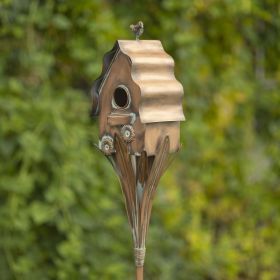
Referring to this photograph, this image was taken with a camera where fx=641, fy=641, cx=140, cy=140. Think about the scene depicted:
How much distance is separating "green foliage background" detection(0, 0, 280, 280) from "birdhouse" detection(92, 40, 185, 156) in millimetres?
899

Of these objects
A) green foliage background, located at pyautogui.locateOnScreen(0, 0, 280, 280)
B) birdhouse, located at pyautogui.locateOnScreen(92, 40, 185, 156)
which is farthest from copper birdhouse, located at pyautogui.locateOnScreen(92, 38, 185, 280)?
green foliage background, located at pyautogui.locateOnScreen(0, 0, 280, 280)

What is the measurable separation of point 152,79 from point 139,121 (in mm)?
115

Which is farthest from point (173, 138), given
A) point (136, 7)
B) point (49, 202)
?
point (136, 7)

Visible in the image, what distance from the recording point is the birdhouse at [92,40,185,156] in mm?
1494

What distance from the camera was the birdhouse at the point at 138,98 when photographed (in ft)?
4.90

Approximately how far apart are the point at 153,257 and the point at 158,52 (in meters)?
1.50

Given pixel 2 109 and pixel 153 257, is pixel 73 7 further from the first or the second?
pixel 153 257

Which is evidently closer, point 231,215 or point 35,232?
point 35,232

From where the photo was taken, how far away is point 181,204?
3.16 m

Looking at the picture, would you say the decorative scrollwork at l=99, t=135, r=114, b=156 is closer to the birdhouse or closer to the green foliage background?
the birdhouse

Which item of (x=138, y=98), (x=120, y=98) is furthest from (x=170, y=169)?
(x=138, y=98)

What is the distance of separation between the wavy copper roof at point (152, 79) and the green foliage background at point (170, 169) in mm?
968

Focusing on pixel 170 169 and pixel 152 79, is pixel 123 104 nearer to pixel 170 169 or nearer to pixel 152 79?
pixel 152 79

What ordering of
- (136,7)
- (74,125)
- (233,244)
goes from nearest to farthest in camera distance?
(74,125), (136,7), (233,244)
